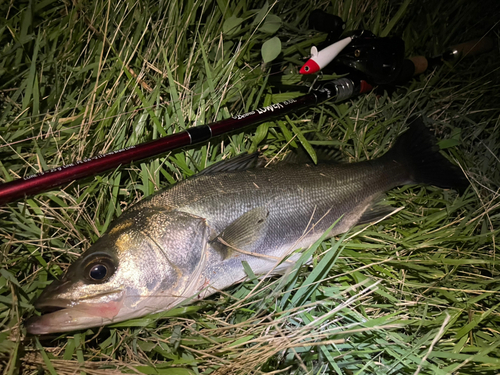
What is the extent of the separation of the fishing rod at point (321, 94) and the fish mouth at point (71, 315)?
0.63 meters

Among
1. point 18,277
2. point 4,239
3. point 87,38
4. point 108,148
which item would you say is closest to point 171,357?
point 18,277

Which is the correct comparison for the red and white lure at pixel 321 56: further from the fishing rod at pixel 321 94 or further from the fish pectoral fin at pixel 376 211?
the fish pectoral fin at pixel 376 211

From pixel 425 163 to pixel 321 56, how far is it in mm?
1252

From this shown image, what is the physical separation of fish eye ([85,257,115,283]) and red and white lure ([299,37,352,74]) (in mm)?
1863

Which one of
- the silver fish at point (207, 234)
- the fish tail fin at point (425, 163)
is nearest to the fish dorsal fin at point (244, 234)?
the silver fish at point (207, 234)

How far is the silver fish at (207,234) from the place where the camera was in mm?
1594

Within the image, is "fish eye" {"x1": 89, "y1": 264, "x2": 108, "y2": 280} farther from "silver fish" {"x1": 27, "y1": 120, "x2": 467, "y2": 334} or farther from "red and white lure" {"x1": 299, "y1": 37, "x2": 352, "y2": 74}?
"red and white lure" {"x1": 299, "y1": 37, "x2": 352, "y2": 74}

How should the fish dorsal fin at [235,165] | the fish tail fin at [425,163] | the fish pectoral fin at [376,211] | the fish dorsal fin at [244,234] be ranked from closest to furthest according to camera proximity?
1. the fish dorsal fin at [244,234]
2. the fish dorsal fin at [235,165]
3. the fish pectoral fin at [376,211]
4. the fish tail fin at [425,163]

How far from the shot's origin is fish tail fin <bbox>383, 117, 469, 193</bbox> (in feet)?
8.46

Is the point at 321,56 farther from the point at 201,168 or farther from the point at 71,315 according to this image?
the point at 71,315

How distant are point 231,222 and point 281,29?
202cm

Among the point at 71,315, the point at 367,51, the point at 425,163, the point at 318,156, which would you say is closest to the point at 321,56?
the point at 367,51

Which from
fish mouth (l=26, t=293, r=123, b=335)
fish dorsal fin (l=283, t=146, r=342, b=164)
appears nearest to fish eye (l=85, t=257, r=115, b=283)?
fish mouth (l=26, t=293, r=123, b=335)

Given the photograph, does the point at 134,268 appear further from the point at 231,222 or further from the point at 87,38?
the point at 87,38
